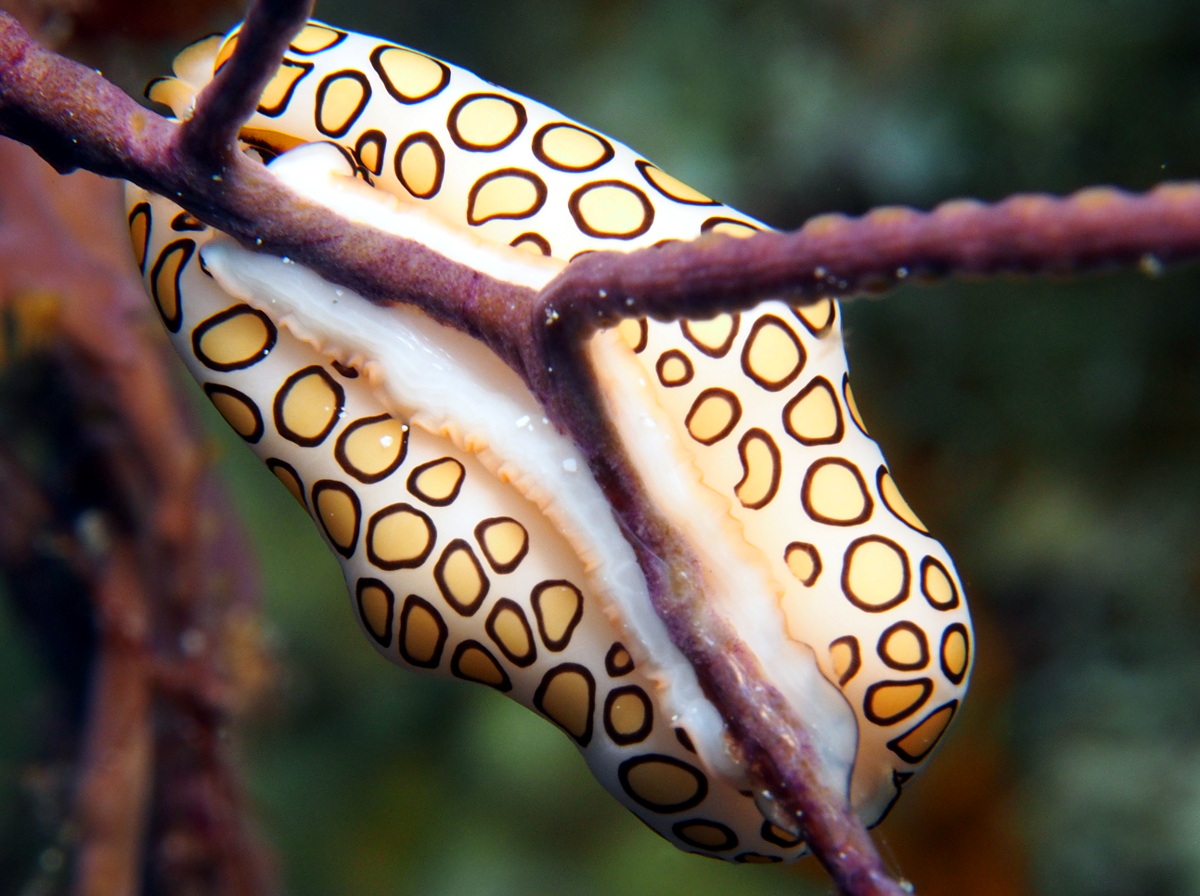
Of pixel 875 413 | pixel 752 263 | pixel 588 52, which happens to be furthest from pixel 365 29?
pixel 752 263

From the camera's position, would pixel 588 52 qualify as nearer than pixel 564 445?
No

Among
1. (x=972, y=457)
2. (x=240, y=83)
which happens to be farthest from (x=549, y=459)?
(x=972, y=457)

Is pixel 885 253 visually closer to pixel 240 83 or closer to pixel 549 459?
pixel 549 459

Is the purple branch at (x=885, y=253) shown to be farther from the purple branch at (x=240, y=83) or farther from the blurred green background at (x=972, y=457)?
the blurred green background at (x=972, y=457)

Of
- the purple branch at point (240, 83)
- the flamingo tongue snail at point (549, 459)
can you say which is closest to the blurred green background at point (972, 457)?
the flamingo tongue snail at point (549, 459)

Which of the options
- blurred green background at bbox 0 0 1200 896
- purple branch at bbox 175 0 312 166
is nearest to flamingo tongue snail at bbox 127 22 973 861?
purple branch at bbox 175 0 312 166

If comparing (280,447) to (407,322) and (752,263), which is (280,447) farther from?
(752,263)

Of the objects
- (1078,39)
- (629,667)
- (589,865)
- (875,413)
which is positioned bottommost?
(589,865)
